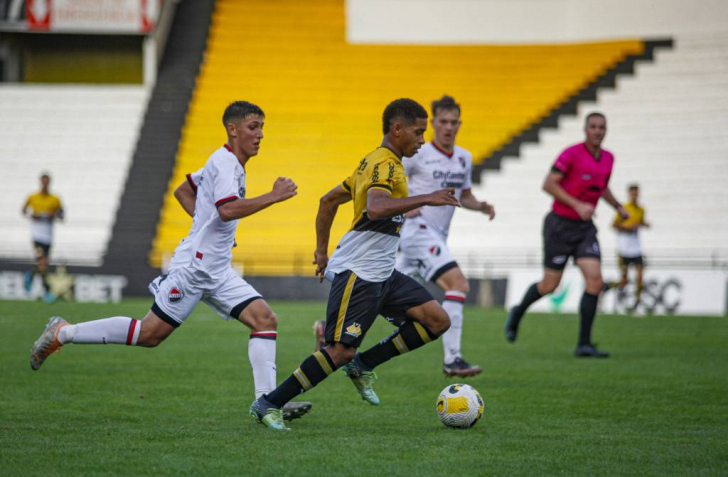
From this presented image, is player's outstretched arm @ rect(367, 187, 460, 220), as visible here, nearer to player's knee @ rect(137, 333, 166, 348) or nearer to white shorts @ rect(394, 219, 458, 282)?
player's knee @ rect(137, 333, 166, 348)

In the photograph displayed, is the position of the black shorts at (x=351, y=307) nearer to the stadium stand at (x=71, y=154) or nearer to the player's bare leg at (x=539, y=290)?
the player's bare leg at (x=539, y=290)

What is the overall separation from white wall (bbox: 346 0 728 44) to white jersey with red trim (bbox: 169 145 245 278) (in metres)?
24.4

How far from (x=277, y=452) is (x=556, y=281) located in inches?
262

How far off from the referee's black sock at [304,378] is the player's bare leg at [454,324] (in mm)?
2906

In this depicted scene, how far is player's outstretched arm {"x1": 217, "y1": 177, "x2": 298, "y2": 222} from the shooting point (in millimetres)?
6609

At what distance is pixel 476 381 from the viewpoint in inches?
379

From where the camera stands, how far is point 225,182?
7.02m

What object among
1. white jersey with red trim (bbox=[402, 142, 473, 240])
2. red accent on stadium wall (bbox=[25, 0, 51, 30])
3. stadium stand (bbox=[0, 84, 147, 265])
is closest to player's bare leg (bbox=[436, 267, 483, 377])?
white jersey with red trim (bbox=[402, 142, 473, 240])

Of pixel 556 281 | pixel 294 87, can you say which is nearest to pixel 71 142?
pixel 294 87

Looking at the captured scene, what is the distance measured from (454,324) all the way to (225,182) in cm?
360

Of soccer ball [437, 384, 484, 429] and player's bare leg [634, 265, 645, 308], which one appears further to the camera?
player's bare leg [634, 265, 645, 308]

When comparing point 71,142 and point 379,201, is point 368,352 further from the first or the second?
point 71,142

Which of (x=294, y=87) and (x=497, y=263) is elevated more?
(x=294, y=87)

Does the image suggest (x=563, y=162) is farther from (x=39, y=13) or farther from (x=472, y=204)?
(x=39, y=13)
